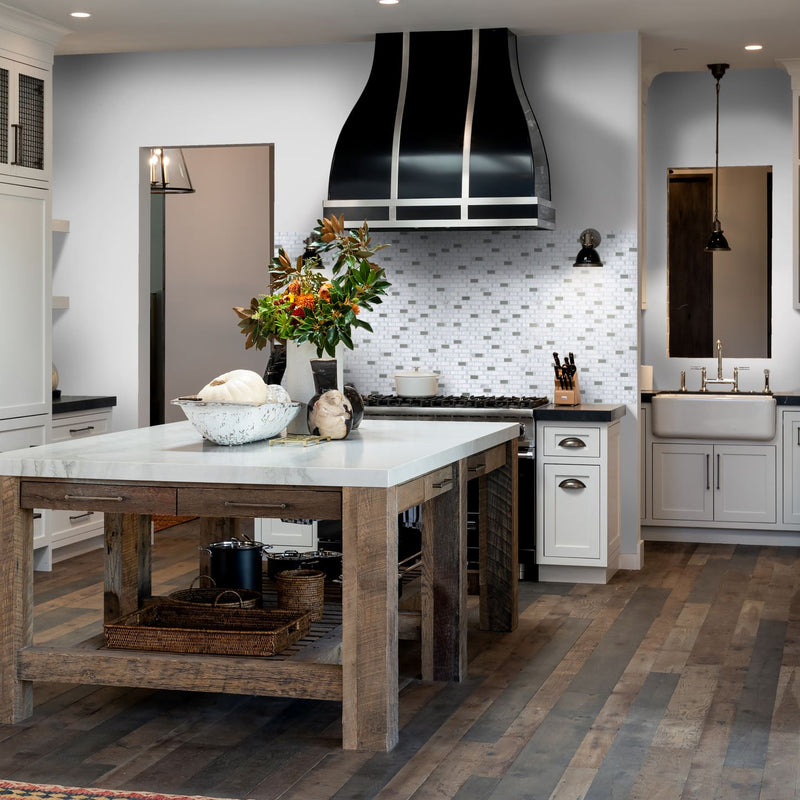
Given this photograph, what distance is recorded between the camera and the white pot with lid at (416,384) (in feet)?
19.9

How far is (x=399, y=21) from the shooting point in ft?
18.6

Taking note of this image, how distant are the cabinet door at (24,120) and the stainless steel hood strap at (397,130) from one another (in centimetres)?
170

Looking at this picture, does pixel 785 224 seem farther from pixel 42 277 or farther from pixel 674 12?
pixel 42 277

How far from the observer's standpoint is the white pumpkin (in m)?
3.55

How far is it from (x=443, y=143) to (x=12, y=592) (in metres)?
3.17

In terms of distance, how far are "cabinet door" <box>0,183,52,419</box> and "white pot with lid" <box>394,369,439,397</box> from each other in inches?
68.9

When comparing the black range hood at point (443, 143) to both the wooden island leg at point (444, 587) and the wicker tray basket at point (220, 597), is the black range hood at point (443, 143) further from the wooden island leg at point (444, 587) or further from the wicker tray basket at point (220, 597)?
the wicker tray basket at point (220, 597)

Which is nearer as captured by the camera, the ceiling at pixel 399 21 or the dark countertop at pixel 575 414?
the ceiling at pixel 399 21

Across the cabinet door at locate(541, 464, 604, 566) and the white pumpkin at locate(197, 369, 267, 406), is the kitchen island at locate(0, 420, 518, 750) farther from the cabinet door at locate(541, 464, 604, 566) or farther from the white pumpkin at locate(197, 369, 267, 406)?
the cabinet door at locate(541, 464, 604, 566)

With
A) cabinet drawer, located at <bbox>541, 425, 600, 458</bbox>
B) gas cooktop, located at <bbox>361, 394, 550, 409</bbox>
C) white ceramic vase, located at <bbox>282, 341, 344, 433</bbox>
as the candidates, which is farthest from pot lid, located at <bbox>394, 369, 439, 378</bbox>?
white ceramic vase, located at <bbox>282, 341, 344, 433</bbox>

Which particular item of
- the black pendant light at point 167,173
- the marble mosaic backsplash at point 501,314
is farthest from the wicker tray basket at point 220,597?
the black pendant light at point 167,173

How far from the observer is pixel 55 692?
3775 mm

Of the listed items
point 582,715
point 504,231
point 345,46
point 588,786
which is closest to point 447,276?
point 504,231

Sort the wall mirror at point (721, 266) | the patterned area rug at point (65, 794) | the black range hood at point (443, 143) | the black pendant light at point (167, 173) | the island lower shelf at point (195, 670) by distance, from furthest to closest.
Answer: the black pendant light at point (167, 173)
the wall mirror at point (721, 266)
the black range hood at point (443, 143)
the island lower shelf at point (195, 670)
the patterned area rug at point (65, 794)
